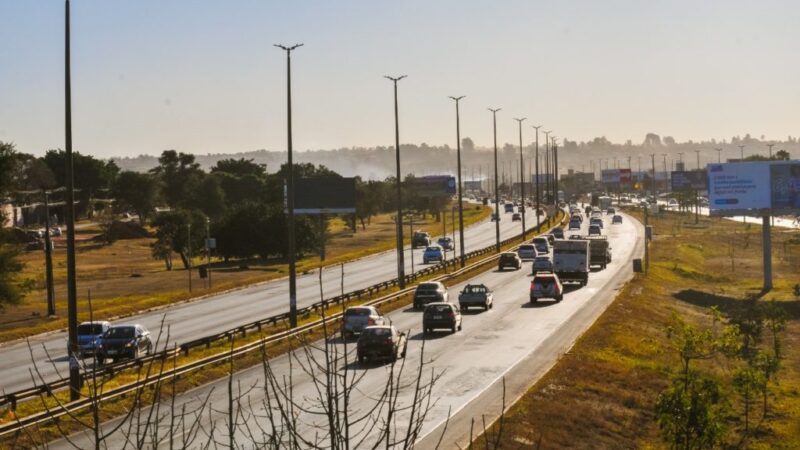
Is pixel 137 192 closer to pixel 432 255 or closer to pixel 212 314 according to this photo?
pixel 432 255

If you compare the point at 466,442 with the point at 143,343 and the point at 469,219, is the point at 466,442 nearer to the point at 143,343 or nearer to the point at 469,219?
Result: the point at 143,343

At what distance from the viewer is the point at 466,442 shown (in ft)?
91.9

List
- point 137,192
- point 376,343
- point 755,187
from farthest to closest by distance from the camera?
point 137,192 < point 755,187 < point 376,343

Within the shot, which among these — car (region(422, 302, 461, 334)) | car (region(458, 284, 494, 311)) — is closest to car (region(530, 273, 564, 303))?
car (region(458, 284, 494, 311))

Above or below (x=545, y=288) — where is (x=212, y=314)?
below

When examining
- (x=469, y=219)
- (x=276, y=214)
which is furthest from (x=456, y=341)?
(x=469, y=219)

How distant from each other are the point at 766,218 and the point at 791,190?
3.85 meters

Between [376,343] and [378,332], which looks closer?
[376,343]

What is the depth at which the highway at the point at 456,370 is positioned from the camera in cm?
2922

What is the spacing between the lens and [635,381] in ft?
137

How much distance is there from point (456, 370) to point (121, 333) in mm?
13612

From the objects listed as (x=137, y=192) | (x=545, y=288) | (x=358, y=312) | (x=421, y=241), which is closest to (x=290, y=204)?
(x=358, y=312)

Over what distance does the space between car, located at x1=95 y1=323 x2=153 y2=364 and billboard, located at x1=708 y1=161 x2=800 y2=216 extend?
5690cm

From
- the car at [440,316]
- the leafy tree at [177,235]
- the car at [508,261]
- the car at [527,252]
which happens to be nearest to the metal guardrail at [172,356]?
the car at [440,316]
